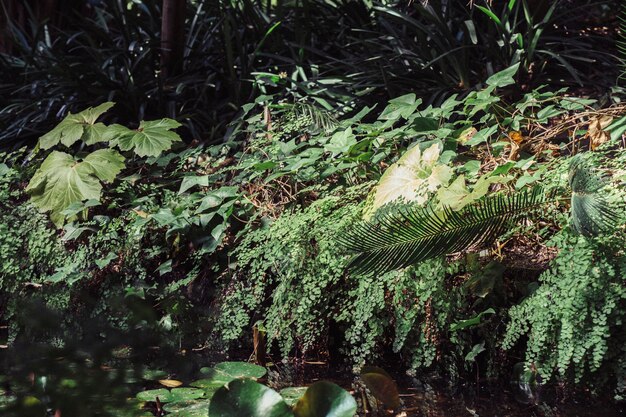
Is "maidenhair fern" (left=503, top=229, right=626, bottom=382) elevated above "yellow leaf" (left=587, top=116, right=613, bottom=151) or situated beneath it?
situated beneath

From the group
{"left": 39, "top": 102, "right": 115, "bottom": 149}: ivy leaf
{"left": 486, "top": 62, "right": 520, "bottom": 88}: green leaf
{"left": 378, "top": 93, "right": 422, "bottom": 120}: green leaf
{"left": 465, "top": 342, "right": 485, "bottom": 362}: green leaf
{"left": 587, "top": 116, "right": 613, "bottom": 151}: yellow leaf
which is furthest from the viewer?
{"left": 39, "top": 102, "right": 115, "bottom": 149}: ivy leaf

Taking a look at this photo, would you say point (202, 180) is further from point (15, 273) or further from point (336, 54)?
point (336, 54)

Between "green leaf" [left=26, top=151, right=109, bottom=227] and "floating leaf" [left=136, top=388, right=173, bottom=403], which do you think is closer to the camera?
"floating leaf" [left=136, top=388, right=173, bottom=403]

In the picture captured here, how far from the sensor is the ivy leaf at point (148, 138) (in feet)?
14.3

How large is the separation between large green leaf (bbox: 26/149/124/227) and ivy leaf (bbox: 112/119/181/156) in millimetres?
99

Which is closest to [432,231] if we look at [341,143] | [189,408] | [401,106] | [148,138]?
[189,408]

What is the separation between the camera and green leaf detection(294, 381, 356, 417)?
195 centimetres

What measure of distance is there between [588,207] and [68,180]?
2.94 meters

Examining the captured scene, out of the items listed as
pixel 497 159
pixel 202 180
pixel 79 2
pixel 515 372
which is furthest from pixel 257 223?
pixel 79 2

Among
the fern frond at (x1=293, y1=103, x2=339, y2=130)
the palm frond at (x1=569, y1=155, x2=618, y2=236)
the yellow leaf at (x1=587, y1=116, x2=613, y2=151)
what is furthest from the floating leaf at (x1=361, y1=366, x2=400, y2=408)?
the fern frond at (x1=293, y1=103, x2=339, y2=130)

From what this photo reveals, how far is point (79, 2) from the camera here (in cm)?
764

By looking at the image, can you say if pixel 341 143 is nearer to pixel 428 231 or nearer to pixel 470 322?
pixel 428 231

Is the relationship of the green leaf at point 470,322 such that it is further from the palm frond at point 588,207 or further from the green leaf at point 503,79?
the green leaf at point 503,79

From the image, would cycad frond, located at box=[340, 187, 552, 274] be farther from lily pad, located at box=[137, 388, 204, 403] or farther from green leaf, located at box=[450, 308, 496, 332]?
lily pad, located at box=[137, 388, 204, 403]
